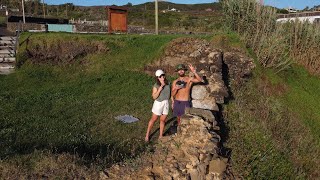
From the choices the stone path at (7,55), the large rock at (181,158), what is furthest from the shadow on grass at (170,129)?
the stone path at (7,55)

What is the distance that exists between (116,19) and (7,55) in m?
6.64

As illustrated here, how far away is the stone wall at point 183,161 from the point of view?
489 centimetres

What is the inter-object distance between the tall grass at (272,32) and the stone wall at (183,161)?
9.93 metres

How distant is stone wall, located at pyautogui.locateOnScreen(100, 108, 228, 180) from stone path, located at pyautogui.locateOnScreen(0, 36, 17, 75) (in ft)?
36.8

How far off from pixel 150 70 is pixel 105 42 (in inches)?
113

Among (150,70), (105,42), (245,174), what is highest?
(105,42)

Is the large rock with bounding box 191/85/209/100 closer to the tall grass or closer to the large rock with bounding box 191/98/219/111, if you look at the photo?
the large rock with bounding box 191/98/219/111

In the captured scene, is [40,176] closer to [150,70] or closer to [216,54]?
[216,54]

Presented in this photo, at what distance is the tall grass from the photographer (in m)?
15.0

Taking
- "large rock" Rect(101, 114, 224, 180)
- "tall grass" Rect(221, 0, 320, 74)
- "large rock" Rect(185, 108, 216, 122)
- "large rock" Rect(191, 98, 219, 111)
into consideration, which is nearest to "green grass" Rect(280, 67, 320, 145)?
"tall grass" Rect(221, 0, 320, 74)

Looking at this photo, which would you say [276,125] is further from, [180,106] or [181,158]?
[181,158]

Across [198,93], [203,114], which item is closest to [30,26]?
[198,93]

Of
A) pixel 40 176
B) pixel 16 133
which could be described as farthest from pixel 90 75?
pixel 40 176

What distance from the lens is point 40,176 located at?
467 cm
